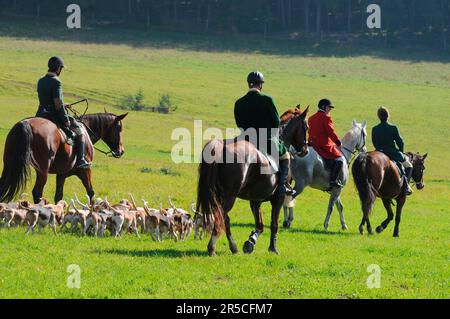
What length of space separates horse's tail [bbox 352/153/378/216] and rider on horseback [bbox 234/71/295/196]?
5246mm

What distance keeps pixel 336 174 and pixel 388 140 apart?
1.74 m

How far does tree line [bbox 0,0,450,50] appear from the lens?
10581cm

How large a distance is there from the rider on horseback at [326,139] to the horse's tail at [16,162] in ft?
23.7

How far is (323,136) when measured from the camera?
69.6 feet

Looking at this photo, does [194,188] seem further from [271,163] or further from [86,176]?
[271,163]

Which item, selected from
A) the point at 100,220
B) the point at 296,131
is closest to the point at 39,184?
the point at 100,220

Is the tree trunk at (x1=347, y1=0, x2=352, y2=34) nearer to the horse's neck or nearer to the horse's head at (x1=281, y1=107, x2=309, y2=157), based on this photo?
the horse's neck

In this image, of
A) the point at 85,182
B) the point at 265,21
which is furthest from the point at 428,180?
the point at 265,21

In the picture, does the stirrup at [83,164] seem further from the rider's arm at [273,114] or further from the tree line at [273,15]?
the tree line at [273,15]

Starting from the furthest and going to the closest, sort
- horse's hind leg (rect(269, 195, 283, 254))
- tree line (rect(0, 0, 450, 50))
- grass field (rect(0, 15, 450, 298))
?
1. tree line (rect(0, 0, 450, 50))
2. horse's hind leg (rect(269, 195, 283, 254))
3. grass field (rect(0, 15, 450, 298))

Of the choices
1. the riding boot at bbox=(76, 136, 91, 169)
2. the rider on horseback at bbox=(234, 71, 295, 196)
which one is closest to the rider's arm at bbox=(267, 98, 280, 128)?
the rider on horseback at bbox=(234, 71, 295, 196)

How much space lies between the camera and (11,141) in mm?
17344

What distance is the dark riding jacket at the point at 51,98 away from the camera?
1853cm

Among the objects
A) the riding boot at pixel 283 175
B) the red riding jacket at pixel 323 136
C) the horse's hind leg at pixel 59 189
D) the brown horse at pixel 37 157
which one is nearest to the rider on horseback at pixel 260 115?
the riding boot at pixel 283 175
